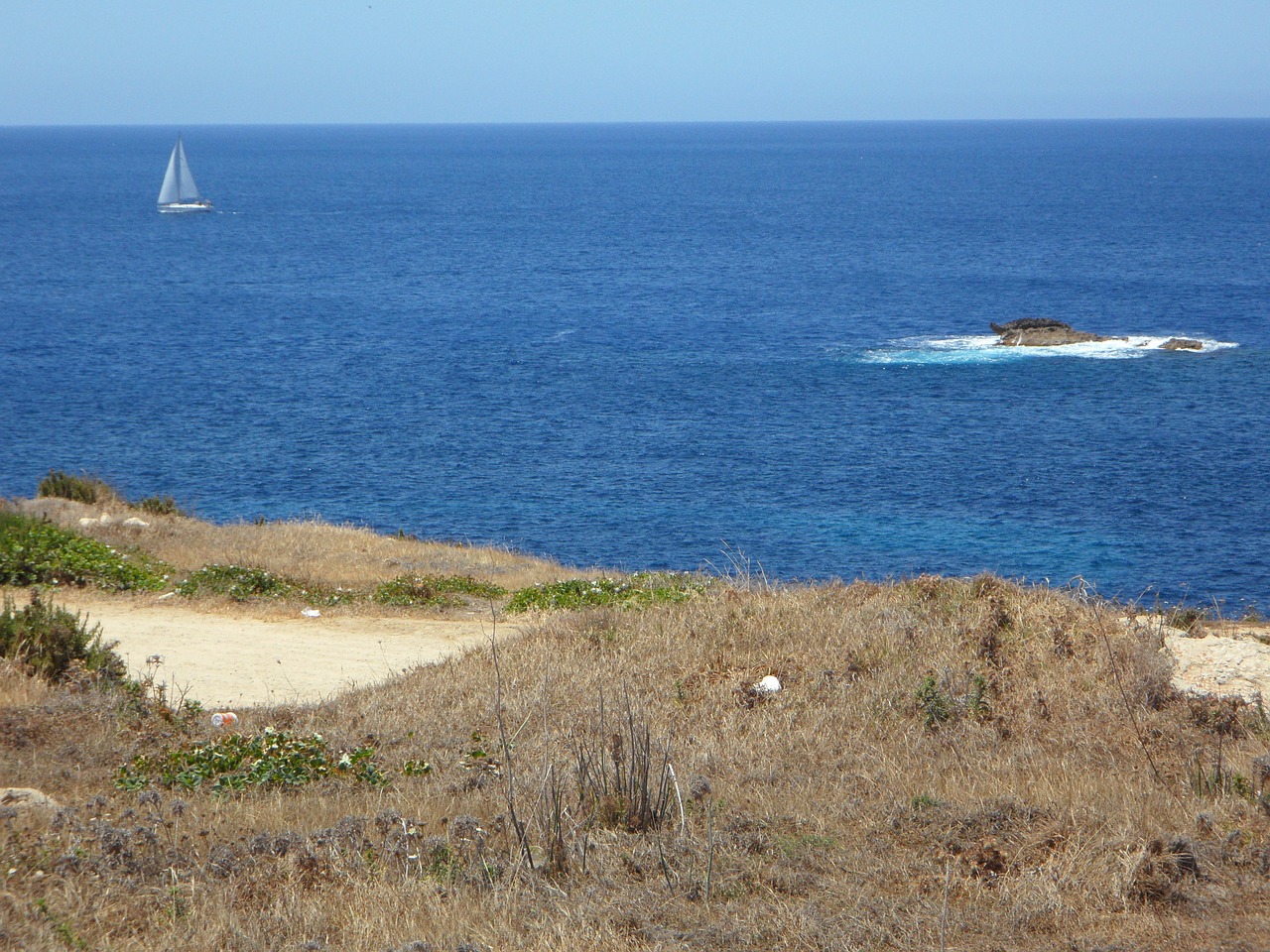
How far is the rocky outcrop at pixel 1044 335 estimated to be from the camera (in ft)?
188

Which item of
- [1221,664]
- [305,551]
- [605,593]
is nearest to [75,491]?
[305,551]

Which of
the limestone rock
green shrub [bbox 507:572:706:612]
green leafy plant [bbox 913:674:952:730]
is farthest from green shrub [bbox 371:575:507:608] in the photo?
the limestone rock

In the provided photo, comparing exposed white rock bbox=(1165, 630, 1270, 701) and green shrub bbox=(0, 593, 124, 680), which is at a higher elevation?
green shrub bbox=(0, 593, 124, 680)

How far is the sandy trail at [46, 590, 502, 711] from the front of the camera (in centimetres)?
1242

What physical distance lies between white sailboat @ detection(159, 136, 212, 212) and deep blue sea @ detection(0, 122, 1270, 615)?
15199 mm

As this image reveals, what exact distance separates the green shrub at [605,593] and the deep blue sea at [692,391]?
621cm

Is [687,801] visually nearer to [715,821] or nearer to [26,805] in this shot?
[715,821]

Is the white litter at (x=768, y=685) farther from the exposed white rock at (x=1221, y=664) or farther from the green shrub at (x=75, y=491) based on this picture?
the green shrub at (x=75, y=491)

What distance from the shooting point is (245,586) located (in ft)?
53.8

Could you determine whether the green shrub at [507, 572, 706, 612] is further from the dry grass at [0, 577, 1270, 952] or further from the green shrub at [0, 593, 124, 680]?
the green shrub at [0, 593, 124, 680]

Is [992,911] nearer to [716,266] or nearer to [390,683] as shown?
[390,683]

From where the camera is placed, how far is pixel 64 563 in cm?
1652

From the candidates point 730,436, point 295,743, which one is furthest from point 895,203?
point 295,743

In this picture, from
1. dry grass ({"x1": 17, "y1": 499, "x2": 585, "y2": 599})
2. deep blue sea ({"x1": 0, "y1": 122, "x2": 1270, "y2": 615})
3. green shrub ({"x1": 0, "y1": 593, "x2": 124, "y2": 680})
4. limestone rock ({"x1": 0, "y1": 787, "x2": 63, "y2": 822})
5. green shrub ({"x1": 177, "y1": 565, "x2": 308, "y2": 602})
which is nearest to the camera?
limestone rock ({"x1": 0, "y1": 787, "x2": 63, "y2": 822})
